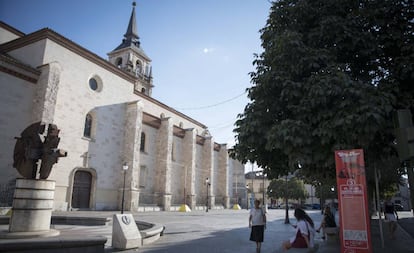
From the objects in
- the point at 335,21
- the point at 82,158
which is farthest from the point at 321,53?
the point at 82,158

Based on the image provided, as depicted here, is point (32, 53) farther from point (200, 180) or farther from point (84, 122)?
point (200, 180)

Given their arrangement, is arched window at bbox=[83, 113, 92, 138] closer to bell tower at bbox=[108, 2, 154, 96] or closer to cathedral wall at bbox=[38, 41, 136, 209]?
cathedral wall at bbox=[38, 41, 136, 209]

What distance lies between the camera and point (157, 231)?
376 inches

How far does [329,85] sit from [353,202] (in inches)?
99.6

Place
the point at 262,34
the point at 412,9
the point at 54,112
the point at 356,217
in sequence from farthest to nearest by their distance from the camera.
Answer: the point at 54,112
the point at 262,34
the point at 412,9
the point at 356,217

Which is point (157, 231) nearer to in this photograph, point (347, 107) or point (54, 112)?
point (347, 107)

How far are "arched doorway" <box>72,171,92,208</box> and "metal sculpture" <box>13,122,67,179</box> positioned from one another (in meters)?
16.6

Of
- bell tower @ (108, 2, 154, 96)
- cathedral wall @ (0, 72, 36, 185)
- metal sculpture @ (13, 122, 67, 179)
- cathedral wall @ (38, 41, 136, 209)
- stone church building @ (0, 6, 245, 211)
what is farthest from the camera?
bell tower @ (108, 2, 154, 96)

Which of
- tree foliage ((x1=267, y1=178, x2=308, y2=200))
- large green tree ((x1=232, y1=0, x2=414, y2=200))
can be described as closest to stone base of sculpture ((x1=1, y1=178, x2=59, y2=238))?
large green tree ((x1=232, y1=0, x2=414, y2=200))

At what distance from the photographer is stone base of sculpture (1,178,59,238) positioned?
7.17m

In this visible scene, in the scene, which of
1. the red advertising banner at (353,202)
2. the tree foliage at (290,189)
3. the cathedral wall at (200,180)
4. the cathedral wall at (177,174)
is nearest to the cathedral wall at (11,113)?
the cathedral wall at (177,174)

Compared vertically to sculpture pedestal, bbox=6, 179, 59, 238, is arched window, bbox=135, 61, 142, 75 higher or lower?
higher

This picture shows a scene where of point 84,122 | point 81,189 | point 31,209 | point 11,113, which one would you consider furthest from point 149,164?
point 31,209

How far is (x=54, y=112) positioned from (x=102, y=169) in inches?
271
